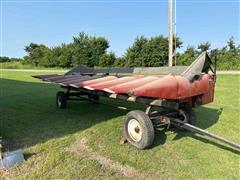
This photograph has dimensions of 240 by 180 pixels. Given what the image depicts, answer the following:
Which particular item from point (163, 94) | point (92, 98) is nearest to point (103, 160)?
point (163, 94)

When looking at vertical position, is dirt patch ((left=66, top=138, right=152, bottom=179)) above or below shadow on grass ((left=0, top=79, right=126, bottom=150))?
below

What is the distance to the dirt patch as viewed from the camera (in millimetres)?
3020

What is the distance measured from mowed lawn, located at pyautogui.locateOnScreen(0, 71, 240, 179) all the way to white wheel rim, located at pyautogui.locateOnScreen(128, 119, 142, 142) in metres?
0.18

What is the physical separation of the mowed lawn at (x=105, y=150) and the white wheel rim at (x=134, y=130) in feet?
0.59

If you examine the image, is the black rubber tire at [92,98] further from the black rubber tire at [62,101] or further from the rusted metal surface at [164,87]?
the rusted metal surface at [164,87]

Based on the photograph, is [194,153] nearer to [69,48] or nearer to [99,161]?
[99,161]

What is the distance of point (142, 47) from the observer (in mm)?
32156

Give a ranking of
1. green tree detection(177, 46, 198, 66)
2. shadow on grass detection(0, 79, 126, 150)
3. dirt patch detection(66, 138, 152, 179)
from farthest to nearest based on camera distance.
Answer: green tree detection(177, 46, 198, 66)
shadow on grass detection(0, 79, 126, 150)
dirt patch detection(66, 138, 152, 179)

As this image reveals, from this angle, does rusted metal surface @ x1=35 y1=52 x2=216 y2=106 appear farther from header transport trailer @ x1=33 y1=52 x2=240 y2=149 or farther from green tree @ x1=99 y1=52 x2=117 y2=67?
green tree @ x1=99 y1=52 x2=117 y2=67

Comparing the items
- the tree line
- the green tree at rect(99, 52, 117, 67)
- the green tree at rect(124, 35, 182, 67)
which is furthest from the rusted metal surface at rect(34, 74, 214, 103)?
the green tree at rect(99, 52, 117, 67)

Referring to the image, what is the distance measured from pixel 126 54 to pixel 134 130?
30.0 metres

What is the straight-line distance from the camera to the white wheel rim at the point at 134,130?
375cm

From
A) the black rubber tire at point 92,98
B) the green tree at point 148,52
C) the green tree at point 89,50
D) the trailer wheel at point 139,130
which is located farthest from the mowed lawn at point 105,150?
the green tree at point 89,50

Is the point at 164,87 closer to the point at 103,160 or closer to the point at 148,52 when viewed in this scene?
the point at 103,160
